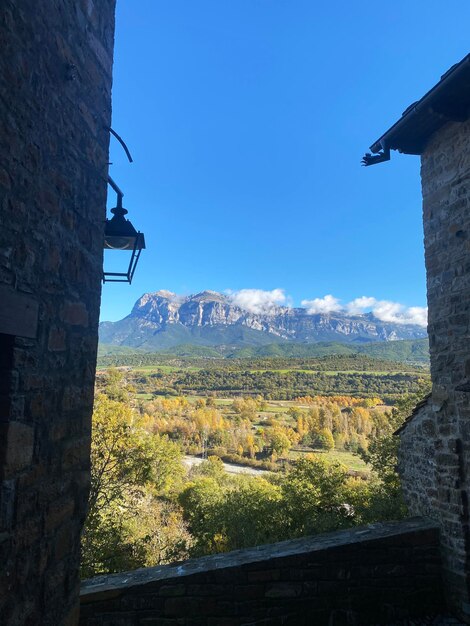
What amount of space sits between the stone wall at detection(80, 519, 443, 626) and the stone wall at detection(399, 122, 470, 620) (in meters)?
0.25

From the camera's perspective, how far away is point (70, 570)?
2.21 meters

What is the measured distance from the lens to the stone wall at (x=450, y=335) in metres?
3.88

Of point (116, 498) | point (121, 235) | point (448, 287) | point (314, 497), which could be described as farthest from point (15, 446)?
point (314, 497)

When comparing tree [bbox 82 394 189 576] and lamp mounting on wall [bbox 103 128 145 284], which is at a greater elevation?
lamp mounting on wall [bbox 103 128 145 284]

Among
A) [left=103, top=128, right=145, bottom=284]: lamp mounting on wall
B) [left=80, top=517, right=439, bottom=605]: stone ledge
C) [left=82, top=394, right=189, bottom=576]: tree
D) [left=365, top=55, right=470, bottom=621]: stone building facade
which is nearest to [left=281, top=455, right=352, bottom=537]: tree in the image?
[left=82, top=394, right=189, bottom=576]: tree

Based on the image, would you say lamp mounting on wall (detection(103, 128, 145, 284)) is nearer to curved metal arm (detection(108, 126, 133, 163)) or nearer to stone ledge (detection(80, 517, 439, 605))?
curved metal arm (detection(108, 126, 133, 163))

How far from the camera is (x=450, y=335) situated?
415 centimetres

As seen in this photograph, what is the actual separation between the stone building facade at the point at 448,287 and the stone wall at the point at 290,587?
0.26 meters

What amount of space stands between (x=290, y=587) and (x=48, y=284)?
334 cm

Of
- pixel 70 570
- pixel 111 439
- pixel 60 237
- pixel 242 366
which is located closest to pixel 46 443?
pixel 70 570

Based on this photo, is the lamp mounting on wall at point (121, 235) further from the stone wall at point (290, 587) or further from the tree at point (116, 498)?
the tree at point (116, 498)

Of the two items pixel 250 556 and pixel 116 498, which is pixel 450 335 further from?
pixel 116 498

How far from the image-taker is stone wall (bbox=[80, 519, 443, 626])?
11.3 ft

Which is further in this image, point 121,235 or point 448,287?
point 448,287
